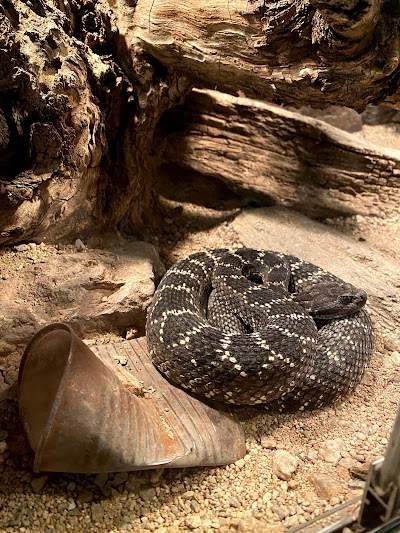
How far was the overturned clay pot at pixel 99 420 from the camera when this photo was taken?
2164 millimetres

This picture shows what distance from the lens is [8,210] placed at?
3.00 meters

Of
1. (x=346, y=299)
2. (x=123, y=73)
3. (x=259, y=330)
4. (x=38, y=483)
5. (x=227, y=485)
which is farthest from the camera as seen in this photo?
(x=123, y=73)

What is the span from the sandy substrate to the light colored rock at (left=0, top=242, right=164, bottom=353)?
0.56 feet

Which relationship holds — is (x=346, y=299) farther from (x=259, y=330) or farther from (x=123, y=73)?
(x=123, y=73)

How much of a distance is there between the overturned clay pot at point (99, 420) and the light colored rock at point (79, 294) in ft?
1.78

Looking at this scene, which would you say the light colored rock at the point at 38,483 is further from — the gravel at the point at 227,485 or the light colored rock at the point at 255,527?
the light colored rock at the point at 255,527

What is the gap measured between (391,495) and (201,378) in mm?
1324

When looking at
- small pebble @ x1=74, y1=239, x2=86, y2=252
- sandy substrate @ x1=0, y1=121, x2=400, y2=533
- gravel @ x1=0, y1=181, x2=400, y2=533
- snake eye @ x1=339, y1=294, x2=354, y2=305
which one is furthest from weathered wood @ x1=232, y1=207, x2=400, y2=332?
small pebble @ x1=74, y1=239, x2=86, y2=252

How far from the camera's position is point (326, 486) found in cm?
244

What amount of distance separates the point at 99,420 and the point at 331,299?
199 cm

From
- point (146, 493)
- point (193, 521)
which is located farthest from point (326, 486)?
point (146, 493)

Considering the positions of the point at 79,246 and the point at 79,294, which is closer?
the point at 79,294

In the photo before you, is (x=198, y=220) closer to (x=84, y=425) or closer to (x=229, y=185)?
(x=229, y=185)

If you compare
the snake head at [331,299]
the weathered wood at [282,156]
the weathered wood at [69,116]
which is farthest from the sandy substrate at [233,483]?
the weathered wood at [282,156]
